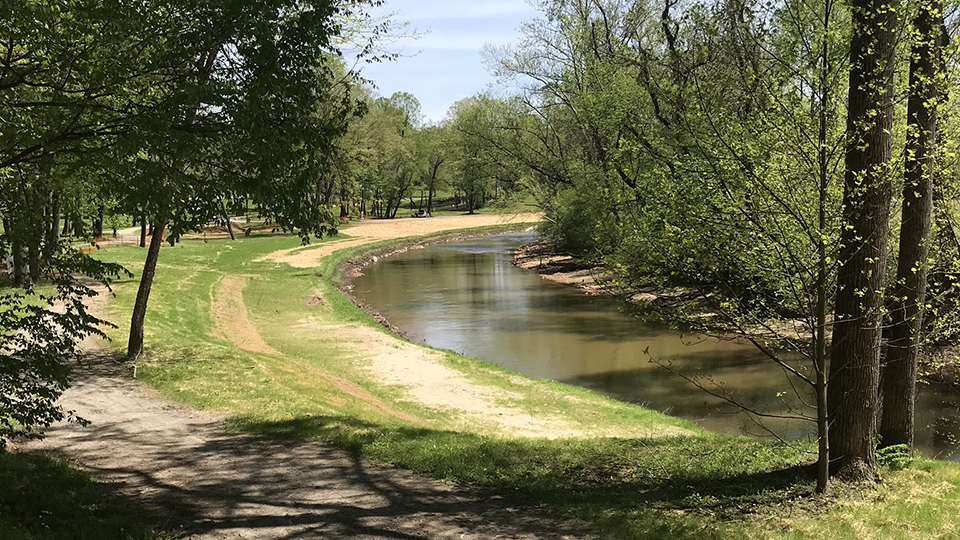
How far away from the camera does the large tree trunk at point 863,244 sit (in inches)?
252

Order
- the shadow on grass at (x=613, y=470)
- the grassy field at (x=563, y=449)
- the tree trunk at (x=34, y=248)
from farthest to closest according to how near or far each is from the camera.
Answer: the shadow on grass at (x=613, y=470) → the grassy field at (x=563, y=449) → the tree trunk at (x=34, y=248)

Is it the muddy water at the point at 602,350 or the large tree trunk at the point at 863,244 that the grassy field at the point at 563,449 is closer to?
the large tree trunk at the point at 863,244

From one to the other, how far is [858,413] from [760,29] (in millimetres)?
4186

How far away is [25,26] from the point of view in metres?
5.58

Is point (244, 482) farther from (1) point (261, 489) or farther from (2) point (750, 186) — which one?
(2) point (750, 186)

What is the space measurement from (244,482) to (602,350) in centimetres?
1483

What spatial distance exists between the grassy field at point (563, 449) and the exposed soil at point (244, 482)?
1.47 feet

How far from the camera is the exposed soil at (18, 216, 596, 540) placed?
656 cm

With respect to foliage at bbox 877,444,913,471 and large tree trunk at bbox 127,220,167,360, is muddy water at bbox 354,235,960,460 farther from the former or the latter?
large tree trunk at bbox 127,220,167,360

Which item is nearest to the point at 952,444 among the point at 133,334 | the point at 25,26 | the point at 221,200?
the point at 221,200

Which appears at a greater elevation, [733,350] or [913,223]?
[913,223]

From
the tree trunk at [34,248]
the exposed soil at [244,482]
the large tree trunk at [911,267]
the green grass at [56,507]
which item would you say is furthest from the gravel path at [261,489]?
the large tree trunk at [911,267]

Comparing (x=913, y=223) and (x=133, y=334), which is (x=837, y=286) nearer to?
(x=913, y=223)

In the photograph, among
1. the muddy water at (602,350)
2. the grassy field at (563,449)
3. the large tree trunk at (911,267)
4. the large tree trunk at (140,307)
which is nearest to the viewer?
the grassy field at (563,449)
